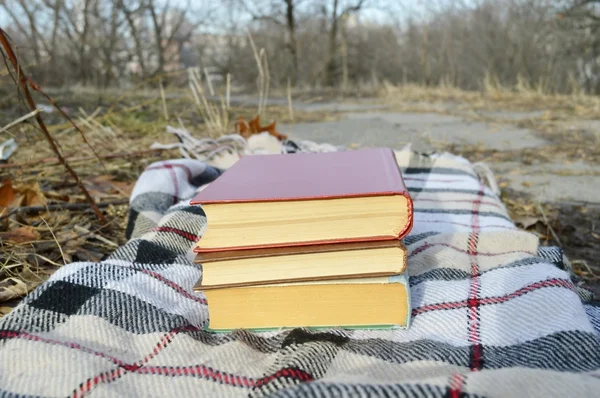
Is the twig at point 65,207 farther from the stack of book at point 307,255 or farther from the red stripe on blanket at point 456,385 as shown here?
the red stripe on blanket at point 456,385

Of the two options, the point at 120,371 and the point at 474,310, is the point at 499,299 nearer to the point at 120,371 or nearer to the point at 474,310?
the point at 474,310

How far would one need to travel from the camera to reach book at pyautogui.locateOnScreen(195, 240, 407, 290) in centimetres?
64

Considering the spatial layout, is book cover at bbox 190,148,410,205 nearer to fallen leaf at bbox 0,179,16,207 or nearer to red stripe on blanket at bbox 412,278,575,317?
red stripe on blanket at bbox 412,278,575,317

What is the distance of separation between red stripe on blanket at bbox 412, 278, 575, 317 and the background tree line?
8.76 meters

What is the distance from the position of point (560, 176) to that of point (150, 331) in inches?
69.1

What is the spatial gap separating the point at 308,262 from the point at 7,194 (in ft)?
3.11

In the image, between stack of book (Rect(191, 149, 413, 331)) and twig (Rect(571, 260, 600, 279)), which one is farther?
twig (Rect(571, 260, 600, 279))

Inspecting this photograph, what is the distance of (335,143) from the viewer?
8.44 ft

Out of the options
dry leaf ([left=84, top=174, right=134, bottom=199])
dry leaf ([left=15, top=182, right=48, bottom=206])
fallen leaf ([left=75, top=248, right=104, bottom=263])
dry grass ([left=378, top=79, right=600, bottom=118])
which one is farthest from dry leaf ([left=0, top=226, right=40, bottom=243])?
dry grass ([left=378, top=79, right=600, bottom=118])

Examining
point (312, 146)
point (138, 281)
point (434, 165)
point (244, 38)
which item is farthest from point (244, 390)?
point (244, 38)

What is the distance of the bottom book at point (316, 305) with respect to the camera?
66 centimetres

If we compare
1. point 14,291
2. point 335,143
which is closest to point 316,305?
point 14,291

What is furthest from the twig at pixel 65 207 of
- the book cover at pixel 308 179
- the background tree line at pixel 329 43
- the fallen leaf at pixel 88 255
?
the background tree line at pixel 329 43

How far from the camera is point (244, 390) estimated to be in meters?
0.55
